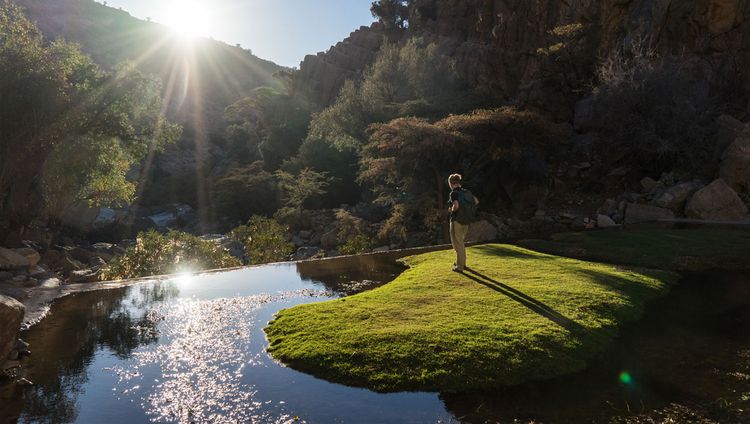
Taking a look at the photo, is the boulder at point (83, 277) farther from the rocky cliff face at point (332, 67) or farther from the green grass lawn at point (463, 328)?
the rocky cliff face at point (332, 67)

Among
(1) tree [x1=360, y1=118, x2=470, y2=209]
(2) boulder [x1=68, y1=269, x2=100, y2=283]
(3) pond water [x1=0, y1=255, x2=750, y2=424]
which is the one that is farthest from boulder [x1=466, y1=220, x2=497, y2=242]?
(2) boulder [x1=68, y1=269, x2=100, y2=283]

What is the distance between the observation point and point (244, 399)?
6.18 m

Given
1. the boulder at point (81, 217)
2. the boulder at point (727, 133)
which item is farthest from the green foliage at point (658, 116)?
the boulder at point (81, 217)

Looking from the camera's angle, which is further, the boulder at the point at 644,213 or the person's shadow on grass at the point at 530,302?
the boulder at the point at 644,213

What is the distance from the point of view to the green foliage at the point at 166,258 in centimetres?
1814

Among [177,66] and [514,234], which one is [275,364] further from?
[177,66]

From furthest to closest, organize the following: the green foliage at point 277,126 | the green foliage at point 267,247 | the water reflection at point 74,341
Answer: the green foliage at point 277,126 < the green foliage at point 267,247 < the water reflection at point 74,341

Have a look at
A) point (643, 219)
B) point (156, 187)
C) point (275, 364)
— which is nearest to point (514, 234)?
point (643, 219)

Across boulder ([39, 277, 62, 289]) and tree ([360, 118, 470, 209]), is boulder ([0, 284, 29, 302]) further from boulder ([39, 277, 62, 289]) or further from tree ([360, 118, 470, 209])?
tree ([360, 118, 470, 209])

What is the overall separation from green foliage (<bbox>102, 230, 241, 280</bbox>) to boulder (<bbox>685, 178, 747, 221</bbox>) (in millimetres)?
21458

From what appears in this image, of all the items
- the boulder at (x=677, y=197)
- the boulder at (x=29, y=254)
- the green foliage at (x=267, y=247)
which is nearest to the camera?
the boulder at (x=29, y=254)

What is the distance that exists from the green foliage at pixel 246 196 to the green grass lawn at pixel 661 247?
97.6 ft

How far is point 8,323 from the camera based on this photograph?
726 cm

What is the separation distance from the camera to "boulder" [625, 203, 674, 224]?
2480cm
